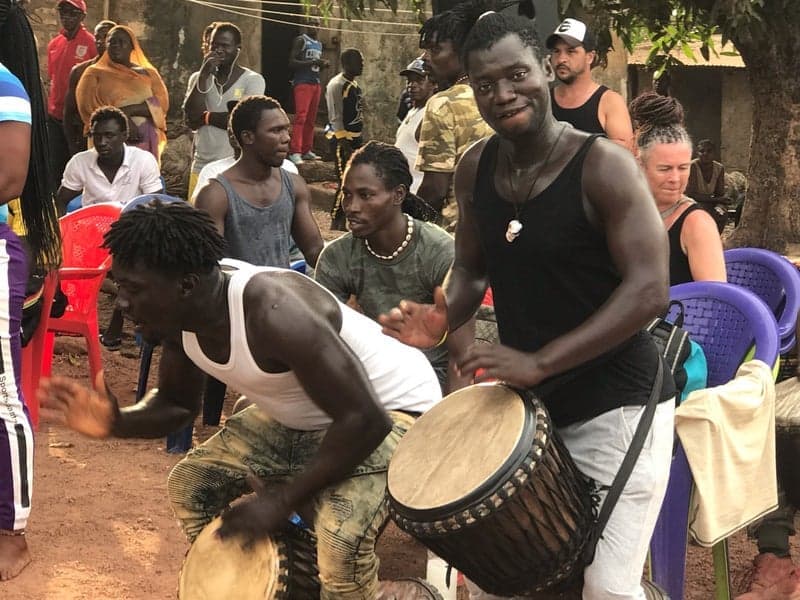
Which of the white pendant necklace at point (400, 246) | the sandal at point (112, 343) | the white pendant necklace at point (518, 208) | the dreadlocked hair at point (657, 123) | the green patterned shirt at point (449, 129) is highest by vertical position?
the white pendant necklace at point (518, 208)

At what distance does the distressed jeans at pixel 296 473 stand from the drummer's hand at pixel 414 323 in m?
0.41

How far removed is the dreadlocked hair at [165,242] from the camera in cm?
339

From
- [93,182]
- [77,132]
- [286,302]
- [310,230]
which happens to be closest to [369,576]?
[286,302]

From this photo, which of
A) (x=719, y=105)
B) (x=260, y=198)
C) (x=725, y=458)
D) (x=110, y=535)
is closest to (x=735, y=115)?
(x=719, y=105)

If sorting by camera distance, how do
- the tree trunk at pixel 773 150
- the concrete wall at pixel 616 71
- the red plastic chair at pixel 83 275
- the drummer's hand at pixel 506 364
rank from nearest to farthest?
the drummer's hand at pixel 506 364 → the red plastic chair at pixel 83 275 → the tree trunk at pixel 773 150 → the concrete wall at pixel 616 71

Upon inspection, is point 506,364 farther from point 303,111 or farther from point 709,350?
point 303,111

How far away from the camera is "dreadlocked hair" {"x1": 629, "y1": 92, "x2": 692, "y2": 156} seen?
491cm

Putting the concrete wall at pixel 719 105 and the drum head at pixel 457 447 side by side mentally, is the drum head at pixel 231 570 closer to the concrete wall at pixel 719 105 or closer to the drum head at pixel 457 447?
the drum head at pixel 457 447

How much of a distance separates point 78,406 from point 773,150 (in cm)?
860

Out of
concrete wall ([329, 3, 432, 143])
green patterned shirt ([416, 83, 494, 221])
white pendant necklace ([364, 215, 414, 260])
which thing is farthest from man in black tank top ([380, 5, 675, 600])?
concrete wall ([329, 3, 432, 143])

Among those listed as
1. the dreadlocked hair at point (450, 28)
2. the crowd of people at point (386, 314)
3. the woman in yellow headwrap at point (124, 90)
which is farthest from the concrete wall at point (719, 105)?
the crowd of people at point (386, 314)

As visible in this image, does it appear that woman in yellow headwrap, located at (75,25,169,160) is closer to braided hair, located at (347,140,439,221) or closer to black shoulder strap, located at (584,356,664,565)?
braided hair, located at (347,140,439,221)

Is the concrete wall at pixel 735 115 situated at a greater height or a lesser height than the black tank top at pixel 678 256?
lesser

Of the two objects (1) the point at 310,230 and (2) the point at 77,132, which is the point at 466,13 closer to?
(1) the point at 310,230
